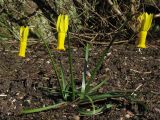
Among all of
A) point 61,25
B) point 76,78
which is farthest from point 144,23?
point 76,78

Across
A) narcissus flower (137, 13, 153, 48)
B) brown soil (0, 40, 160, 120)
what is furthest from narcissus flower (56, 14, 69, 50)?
brown soil (0, 40, 160, 120)

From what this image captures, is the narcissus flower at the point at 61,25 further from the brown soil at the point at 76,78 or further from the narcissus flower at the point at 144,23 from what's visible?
the brown soil at the point at 76,78

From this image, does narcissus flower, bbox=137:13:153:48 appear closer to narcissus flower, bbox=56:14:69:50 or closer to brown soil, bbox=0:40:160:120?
narcissus flower, bbox=56:14:69:50

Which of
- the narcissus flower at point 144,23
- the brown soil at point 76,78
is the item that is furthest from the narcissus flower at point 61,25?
the brown soil at point 76,78

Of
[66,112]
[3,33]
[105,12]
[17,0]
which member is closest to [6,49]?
[3,33]

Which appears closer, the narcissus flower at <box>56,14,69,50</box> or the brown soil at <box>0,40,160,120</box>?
the narcissus flower at <box>56,14,69,50</box>

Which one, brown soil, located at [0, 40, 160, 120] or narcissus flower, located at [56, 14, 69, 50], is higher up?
narcissus flower, located at [56, 14, 69, 50]

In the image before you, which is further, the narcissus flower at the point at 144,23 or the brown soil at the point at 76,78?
the brown soil at the point at 76,78

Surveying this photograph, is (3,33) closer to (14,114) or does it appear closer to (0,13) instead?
(0,13)

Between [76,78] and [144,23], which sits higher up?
[144,23]

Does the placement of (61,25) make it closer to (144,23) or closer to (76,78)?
(144,23)
